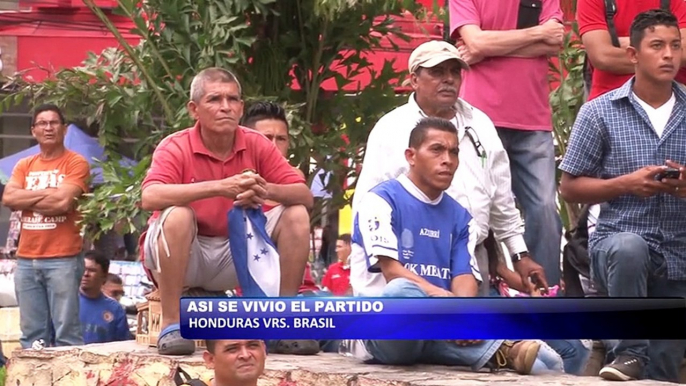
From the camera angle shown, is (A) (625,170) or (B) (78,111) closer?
(A) (625,170)

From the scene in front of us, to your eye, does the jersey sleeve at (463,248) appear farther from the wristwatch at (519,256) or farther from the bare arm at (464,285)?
A: the wristwatch at (519,256)

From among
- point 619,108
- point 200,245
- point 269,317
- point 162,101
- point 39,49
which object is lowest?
point 269,317

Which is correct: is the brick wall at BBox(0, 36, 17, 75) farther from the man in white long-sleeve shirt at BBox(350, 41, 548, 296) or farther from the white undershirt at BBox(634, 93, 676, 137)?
the white undershirt at BBox(634, 93, 676, 137)

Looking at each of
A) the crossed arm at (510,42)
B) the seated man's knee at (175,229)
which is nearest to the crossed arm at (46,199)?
the seated man's knee at (175,229)

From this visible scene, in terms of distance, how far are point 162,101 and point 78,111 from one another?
109 centimetres

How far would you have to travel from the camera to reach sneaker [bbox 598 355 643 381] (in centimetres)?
588

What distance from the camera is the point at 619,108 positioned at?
6.43m

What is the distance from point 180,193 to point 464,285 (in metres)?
1.40

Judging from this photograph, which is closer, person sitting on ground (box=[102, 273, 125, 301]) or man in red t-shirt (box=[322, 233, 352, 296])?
man in red t-shirt (box=[322, 233, 352, 296])

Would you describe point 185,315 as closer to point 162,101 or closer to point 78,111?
point 162,101

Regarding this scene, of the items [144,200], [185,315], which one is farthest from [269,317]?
[144,200]

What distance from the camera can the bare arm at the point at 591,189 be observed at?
6.17 metres

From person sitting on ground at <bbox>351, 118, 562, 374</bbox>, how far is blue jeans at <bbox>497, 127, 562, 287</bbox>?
865 mm

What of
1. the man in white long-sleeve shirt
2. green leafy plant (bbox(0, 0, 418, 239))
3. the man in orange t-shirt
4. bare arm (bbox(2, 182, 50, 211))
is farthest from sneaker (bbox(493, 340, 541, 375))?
bare arm (bbox(2, 182, 50, 211))
